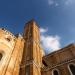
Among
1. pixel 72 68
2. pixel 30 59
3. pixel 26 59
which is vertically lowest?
pixel 72 68

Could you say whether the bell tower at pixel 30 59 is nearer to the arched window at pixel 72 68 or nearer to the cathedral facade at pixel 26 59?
the cathedral facade at pixel 26 59

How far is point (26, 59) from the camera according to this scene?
18.5 m

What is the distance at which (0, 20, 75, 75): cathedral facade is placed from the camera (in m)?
16.1

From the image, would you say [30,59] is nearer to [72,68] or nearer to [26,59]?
[26,59]

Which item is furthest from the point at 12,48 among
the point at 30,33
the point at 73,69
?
the point at 73,69

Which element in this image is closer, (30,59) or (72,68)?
(72,68)

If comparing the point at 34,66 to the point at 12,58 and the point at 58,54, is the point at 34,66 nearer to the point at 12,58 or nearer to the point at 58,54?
the point at 12,58

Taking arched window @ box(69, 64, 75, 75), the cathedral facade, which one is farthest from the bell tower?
arched window @ box(69, 64, 75, 75)

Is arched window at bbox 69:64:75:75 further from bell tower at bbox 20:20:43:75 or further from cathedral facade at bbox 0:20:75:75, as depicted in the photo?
bell tower at bbox 20:20:43:75

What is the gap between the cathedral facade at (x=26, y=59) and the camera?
16078mm

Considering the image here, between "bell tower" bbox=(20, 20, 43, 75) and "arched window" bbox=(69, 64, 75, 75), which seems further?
"bell tower" bbox=(20, 20, 43, 75)

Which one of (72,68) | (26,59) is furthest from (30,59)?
(72,68)

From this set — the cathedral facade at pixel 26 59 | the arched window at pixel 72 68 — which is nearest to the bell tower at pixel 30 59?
the cathedral facade at pixel 26 59

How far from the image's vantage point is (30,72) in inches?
621
